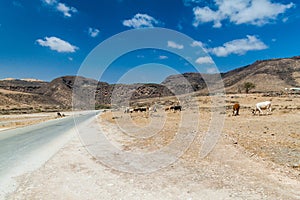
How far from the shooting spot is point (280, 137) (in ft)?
42.3

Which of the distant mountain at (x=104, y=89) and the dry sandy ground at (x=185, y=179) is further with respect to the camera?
the distant mountain at (x=104, y=89)

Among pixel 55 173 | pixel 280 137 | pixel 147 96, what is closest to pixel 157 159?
pixel 55 173

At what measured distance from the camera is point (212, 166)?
802 centimetres

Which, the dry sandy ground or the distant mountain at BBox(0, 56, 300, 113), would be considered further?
the distant mountain at BBox(0, 56, 300, 113)

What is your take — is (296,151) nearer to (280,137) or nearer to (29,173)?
(280,137)

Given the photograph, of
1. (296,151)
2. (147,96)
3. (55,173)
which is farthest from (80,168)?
(147,96)

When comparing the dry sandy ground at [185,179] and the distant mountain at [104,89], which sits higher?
the distant mountain at [104,89]

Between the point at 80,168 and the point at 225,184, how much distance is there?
14.8 feet

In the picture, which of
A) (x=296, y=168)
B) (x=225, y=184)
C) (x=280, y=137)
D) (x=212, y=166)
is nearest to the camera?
(x=225, y=184)

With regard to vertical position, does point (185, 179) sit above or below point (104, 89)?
below

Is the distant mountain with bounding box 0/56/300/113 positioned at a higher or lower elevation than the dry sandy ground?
higher

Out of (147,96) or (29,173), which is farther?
(147,96)

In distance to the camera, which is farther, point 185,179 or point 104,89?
point 104,89

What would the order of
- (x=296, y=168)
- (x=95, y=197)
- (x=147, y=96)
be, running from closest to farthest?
(x=95, y=197), (x=296, y=168), (x=147, y=96)
